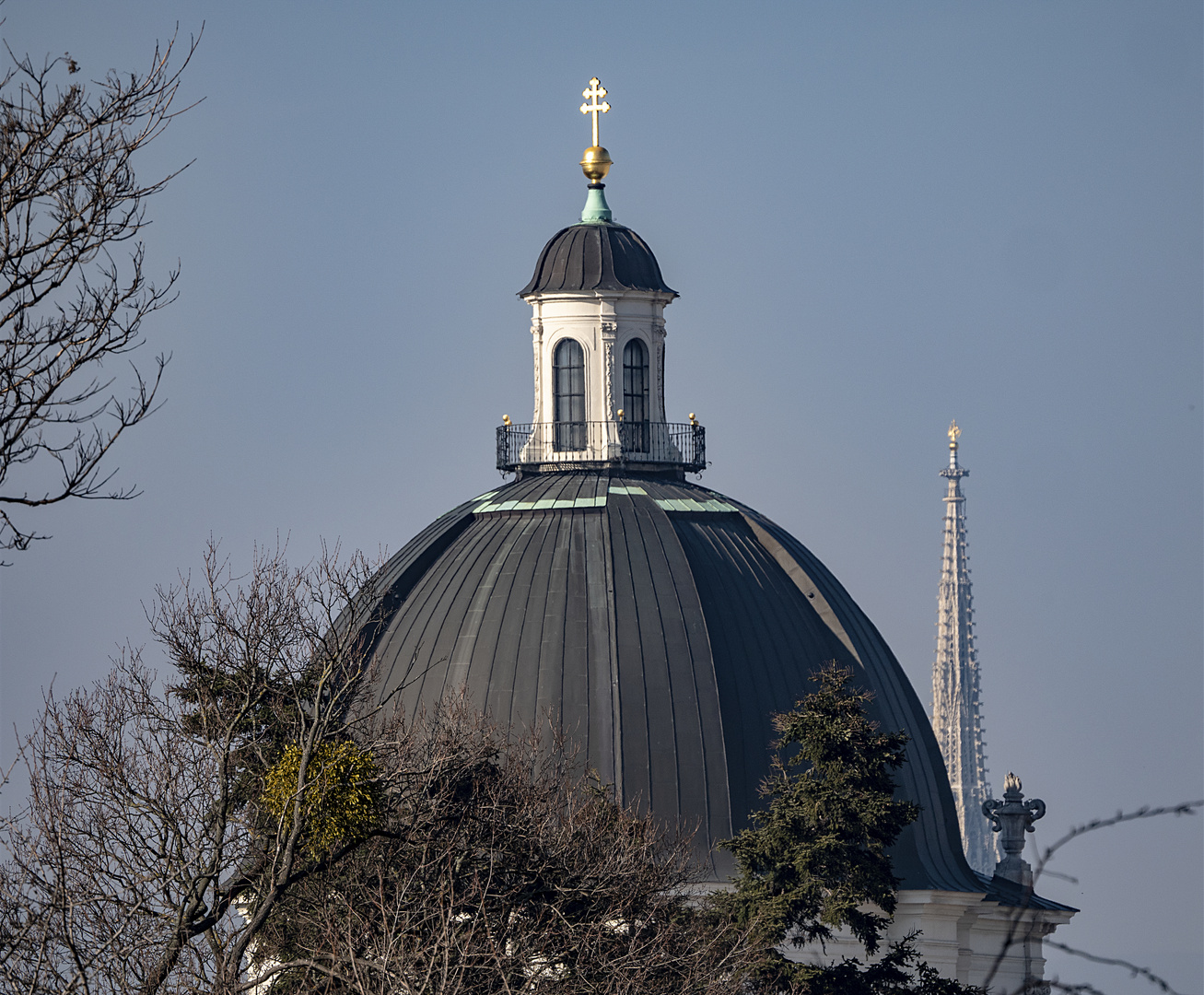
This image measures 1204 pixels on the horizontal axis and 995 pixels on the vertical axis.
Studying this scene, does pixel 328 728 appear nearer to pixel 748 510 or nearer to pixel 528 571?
pixel 528 571

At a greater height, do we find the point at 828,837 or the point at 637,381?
the point at 637,381

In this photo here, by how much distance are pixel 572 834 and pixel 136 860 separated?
9515 mm

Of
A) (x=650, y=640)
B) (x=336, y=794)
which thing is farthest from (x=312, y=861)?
(x=650, y=640)

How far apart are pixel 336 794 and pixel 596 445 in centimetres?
3185

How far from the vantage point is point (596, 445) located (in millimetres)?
66938

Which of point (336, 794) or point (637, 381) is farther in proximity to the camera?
point (637, 381)

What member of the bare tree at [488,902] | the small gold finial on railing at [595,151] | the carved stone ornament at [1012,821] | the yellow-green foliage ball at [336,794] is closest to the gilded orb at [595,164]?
the small gold finial on railing at [595,151]

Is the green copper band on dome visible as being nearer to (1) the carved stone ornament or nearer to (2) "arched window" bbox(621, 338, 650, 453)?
(2) "arched window" bbox(621, 338, 650, 453)

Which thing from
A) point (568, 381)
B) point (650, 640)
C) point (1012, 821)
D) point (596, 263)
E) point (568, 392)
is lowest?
point (1012, 821)

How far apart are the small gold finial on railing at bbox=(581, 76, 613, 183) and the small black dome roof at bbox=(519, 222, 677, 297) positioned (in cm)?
166

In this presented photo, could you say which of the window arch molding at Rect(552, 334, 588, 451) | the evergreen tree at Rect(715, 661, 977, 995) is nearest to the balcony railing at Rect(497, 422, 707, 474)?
the window arch molding at Rect(552, 334, 588, 451)

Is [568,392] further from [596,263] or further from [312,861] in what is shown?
[312,861]

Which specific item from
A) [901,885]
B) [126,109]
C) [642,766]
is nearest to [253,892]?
[126,109]

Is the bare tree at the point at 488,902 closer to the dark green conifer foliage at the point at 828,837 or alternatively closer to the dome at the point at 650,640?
the dark green conifer foliage at the point at 828,837
